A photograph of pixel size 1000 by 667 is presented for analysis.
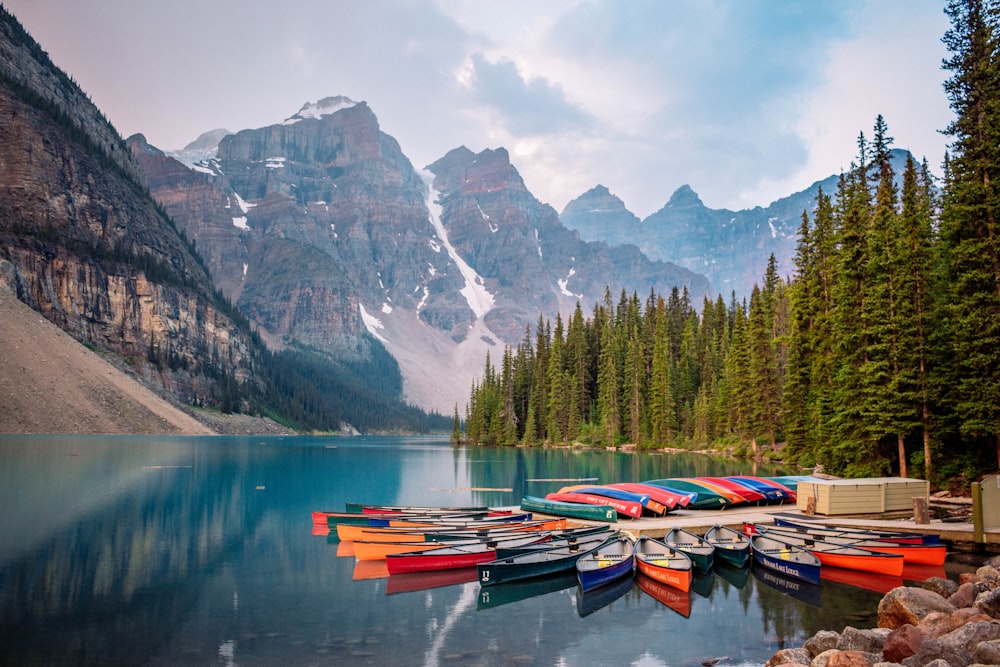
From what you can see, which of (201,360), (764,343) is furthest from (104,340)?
(764,343)

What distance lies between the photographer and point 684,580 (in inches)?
774

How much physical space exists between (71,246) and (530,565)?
185m

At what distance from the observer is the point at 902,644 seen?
1173 centimetres

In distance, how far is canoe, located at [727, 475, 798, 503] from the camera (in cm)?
3531

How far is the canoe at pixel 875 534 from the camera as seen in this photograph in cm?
2314

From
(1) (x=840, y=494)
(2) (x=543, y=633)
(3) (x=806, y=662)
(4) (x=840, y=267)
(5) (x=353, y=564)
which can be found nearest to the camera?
(3) (x=806, y=662)

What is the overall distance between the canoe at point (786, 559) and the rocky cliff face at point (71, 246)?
161 meters

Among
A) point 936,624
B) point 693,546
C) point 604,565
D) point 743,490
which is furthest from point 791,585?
point 743,490

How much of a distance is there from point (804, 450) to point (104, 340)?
165113 millimetres

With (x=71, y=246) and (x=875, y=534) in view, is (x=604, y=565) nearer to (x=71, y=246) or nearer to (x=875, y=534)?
(x=875, y=534)

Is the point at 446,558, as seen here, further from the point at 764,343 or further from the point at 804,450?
the point at 764,343

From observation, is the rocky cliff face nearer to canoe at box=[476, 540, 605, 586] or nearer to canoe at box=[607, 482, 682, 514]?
canoe at box=[607, 482, 682, 514]

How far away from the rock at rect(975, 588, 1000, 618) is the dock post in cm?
1270

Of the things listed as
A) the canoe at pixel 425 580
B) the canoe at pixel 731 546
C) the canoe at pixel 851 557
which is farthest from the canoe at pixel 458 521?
the canoe at pixel 851 557
